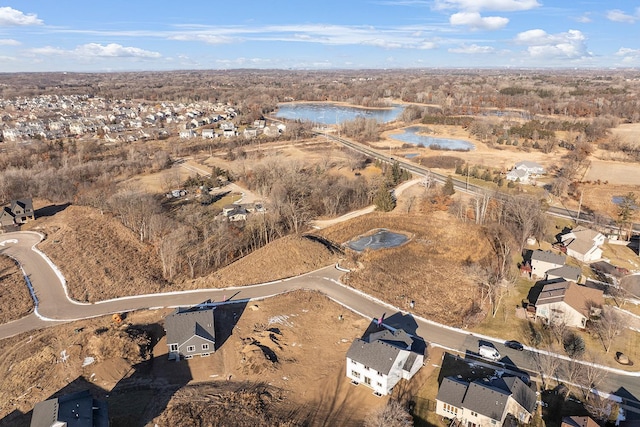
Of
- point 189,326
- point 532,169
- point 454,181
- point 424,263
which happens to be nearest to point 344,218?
point 424,263

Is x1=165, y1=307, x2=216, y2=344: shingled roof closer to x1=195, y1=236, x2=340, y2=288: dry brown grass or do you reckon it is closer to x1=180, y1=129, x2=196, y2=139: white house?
x1=195, y1=236, x2=340, y2=288: dry brown grass

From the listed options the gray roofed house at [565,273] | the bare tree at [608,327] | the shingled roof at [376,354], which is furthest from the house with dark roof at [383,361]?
the gray roofed house at [565,273]

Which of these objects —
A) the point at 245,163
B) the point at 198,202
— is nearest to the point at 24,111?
the point at 245,163

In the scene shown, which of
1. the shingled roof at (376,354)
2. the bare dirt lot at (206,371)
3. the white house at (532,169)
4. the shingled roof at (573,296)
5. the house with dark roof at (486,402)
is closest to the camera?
the house with dark roof at (486,402)

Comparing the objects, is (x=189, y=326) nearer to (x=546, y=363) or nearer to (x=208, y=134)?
(x=546, y=363)

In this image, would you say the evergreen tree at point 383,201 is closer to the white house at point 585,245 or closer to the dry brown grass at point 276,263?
the dry brown grass at point 276,263

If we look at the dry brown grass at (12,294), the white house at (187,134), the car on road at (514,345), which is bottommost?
the car on road at (514,345)

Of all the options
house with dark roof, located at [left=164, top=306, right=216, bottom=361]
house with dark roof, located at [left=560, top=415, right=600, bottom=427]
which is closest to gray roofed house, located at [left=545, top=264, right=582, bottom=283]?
house with dark roof, located at [left=560, top=415, right=600, bottom=427]

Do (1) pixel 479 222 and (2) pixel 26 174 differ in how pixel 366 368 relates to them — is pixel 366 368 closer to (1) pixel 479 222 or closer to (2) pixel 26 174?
(1) pixel 479 222
